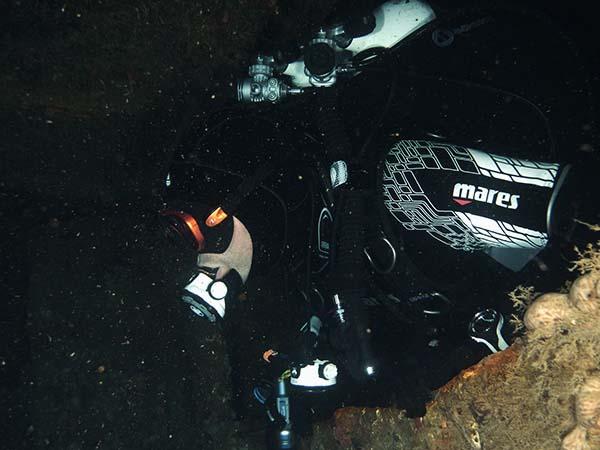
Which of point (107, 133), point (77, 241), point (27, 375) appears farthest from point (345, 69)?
point (27, 375)

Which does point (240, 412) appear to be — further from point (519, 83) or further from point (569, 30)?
point (569, 30)

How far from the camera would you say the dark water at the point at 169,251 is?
6.13 feet

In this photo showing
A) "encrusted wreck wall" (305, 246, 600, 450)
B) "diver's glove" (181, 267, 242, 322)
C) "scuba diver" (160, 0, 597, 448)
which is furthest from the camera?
"diver's glove" (181, 267, 242, 322)

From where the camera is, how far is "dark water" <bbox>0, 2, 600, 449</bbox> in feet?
6.13

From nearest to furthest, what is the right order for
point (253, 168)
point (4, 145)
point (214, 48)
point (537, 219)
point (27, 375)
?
1. point (537, 219)
2. point (253, 168)
3. point (214, 48)
4. point (4, 145)
5. point (27, 375)

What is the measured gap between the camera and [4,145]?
8.27 feet

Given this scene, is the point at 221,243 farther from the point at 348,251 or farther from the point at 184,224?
the point at 348,251

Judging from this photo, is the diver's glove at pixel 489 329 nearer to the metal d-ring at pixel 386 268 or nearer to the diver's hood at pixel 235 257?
the metal d-ring at pixel 386 268

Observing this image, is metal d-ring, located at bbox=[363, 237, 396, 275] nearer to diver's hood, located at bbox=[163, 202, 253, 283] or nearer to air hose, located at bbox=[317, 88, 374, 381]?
air hose, located at bbox=[317, 88, 374, 381]

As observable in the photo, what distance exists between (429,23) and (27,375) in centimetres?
324

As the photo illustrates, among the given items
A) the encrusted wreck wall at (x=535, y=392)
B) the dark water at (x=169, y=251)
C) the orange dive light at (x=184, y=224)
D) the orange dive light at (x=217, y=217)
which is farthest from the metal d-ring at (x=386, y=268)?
the orange dive light at (x=184, y=224)

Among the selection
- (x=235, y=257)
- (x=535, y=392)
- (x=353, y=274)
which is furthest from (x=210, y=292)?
(x=535, y=392)

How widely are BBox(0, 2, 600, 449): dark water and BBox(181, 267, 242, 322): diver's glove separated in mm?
188

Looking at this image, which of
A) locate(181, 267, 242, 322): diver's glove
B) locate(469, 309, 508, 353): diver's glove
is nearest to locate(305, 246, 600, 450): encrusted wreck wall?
locate(469, 309, 508, 353): diver's glove
